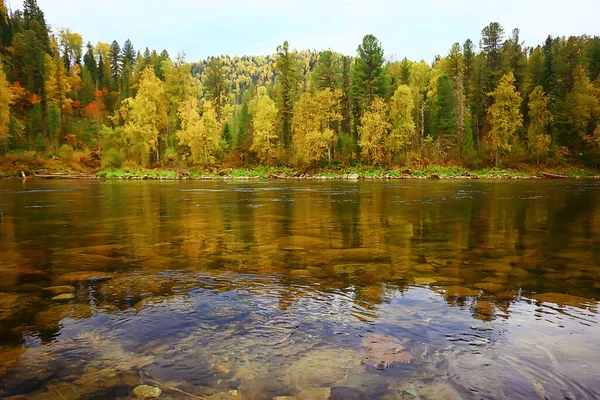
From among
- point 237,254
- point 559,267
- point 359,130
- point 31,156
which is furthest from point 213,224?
point 31,156

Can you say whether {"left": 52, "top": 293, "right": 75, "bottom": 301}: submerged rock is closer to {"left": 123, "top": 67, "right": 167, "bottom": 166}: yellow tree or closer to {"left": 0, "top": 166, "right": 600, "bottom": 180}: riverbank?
{"left": 0, "top": 166, "right": 600, "bottom": 180}: riverbank

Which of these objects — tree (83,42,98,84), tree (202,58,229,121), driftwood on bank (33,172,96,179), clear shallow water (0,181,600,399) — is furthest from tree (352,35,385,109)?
tree (83,42,98,84)

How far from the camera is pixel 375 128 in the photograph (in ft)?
210

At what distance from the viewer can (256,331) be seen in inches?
183

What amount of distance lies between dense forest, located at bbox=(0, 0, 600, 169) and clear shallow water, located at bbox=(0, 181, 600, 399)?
54889mm

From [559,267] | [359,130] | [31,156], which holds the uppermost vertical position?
[359,130]

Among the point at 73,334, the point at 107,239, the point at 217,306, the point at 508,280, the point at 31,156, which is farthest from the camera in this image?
the point at 31,156

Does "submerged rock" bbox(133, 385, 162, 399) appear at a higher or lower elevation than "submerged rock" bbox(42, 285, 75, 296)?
lower

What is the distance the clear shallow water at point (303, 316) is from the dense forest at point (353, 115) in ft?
180

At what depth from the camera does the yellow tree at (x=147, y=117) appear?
61.6m

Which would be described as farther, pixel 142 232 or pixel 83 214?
pixel 83 214

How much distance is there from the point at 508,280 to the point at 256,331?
4800 millimetres

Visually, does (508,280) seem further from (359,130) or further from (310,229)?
(359,130)

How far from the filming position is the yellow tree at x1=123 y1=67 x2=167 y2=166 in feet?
Result: 202
